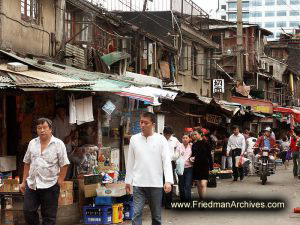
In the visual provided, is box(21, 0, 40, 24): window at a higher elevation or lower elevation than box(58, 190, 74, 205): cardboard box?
higher

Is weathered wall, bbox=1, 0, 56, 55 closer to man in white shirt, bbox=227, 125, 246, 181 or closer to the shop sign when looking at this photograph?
man in white shirt, bbox=227, 125, 246, 181

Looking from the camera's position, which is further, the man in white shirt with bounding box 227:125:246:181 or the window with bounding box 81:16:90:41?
the man in white shirt with bounding box 227:125:246:181

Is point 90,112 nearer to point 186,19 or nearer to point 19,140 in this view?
point 19,140

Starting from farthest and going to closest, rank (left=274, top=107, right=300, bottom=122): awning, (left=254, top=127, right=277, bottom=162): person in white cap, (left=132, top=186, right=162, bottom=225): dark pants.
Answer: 1. (left=274, top=107, right=300, bottom=122): awning
2. (left=254, top=127, right=277, bottom=162): person in white cap
3. (left=132, top=186, right=162, bottom=225): dark pants

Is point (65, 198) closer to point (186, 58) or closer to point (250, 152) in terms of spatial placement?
point (250, 152)

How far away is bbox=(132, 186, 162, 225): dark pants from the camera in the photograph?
8.58 metres

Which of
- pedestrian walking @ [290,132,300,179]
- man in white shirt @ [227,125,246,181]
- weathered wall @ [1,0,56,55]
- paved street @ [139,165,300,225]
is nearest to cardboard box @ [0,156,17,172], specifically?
weathered wall @ [1,0,56,55]

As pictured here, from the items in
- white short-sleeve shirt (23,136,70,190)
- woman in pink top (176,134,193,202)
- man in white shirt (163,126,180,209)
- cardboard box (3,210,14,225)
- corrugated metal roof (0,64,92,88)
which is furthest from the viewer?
woman in pink top (176,134,193,202)

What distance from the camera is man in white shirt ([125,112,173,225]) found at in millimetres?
8641

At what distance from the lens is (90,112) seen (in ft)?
43.5

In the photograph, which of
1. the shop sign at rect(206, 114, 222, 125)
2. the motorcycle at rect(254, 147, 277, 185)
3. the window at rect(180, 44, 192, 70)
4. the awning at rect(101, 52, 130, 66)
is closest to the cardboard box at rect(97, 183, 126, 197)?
the awning at rect(101, 52, 130, 66)

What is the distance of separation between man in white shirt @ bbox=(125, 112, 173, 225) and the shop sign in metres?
19.2

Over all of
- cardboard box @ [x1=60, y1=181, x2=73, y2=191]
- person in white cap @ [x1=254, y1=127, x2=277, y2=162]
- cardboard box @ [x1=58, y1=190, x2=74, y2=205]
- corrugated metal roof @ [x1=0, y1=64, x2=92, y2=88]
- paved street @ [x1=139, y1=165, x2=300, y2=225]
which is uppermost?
corrugated metal roof @ [x1=0, y1=64, x2=92, y2=88]

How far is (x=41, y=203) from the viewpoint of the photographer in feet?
27.7
